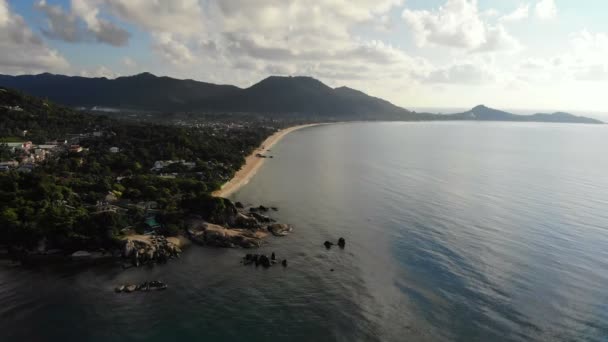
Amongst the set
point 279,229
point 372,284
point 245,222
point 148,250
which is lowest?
point 372,284

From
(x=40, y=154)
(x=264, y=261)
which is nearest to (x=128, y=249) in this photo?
(x=264, y=261)

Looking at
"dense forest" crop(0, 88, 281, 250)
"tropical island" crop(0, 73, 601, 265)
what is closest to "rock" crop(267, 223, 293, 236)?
"tropical island" crop(0, 73, 601, 265)

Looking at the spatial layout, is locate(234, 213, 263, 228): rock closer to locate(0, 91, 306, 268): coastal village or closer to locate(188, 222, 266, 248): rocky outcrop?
locate(0, 91, 306, 268): coastal village

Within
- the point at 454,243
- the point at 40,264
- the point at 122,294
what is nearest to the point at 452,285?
the point at 454,243

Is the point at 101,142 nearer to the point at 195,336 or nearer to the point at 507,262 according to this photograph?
the point at 195,336

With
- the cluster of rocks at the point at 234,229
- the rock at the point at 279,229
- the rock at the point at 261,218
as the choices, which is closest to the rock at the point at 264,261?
the cluster of rocks at the point at 234,229

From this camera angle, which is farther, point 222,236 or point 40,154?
point 40,154

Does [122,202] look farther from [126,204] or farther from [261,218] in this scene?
[261,218]
